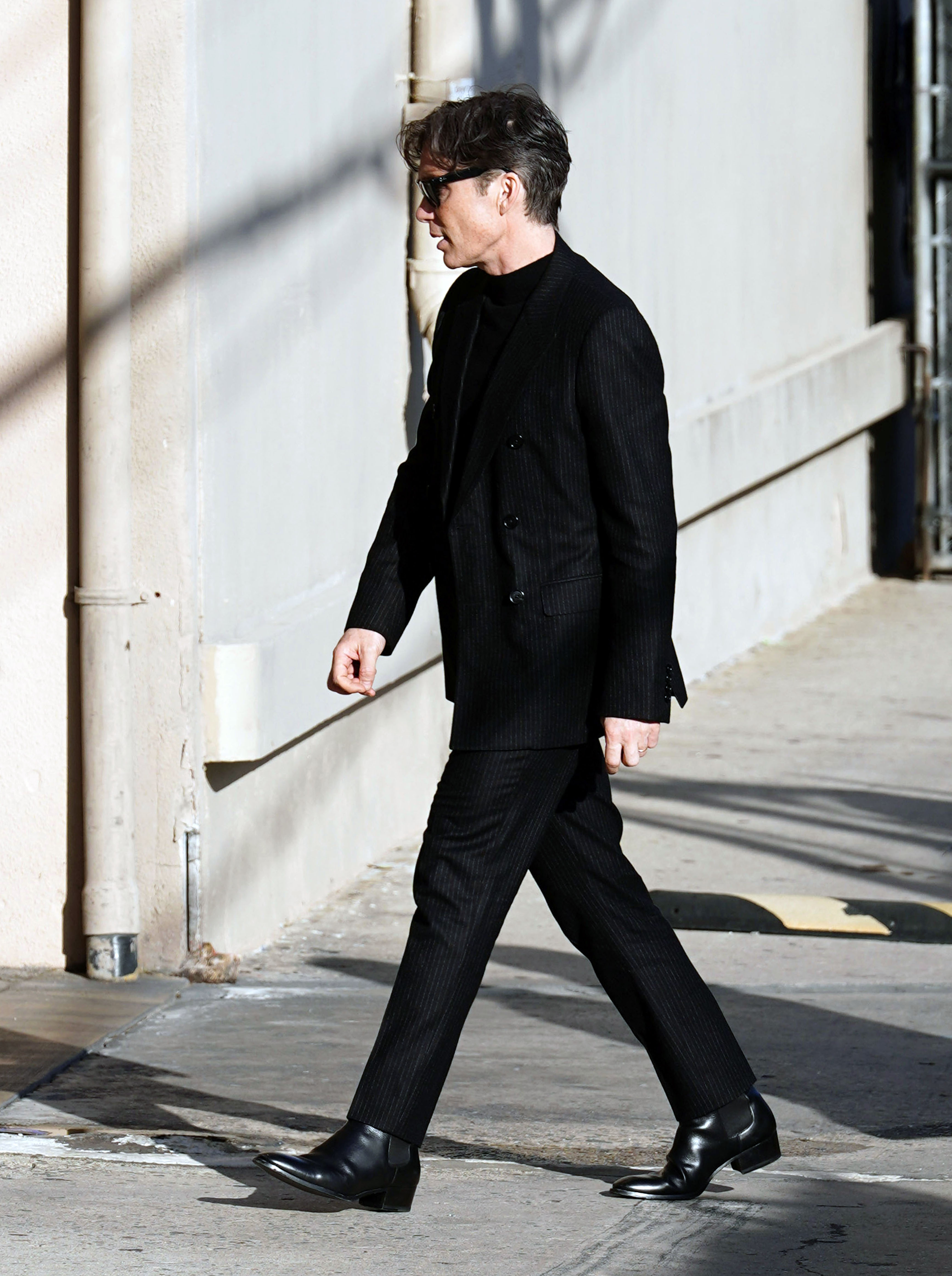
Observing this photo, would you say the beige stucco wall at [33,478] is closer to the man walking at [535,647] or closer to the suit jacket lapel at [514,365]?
the man walking at [535,647]

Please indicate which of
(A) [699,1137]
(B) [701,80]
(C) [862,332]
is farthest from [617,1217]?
(C) [862,332]

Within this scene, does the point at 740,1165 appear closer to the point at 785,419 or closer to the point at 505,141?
the point at 505,141

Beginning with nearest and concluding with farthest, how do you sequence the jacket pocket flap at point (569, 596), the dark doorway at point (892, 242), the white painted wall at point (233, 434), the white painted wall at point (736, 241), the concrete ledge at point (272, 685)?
the jacket pocket flap at point (569, 596) < the white painted wall at point (233, 434) < the concrete ledge at point (272, 685) < the white painted wall at point (736, 241) < the dark doorway at point (892, 242)

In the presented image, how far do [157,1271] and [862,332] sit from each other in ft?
35.2

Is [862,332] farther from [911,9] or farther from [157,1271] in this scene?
[157,1271]

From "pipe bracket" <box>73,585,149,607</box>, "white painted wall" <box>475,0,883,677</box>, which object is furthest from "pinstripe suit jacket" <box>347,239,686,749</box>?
"white painted wall" <box>475,0,883,677</box>

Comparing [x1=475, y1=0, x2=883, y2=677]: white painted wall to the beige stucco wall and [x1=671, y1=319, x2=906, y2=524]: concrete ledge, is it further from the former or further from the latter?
the beige stucco wall

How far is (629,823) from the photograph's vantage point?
7.54 meters

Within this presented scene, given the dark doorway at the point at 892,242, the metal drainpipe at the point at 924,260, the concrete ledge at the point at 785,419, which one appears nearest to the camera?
the concrete ledge at the point at 785,419

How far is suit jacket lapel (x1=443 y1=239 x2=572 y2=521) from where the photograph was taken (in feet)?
12.0

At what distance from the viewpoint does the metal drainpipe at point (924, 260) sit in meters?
13.3

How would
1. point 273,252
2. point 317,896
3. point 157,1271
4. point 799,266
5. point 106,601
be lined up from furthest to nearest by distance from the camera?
point 799,266 < point 317,896 < point 273,252 < point 106,601 < point 157,1271

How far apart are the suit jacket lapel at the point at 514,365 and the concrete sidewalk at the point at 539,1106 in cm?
128

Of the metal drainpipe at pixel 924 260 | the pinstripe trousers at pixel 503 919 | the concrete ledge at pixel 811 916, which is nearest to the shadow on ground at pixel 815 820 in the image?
the concrete ledge at pixel 811 916
